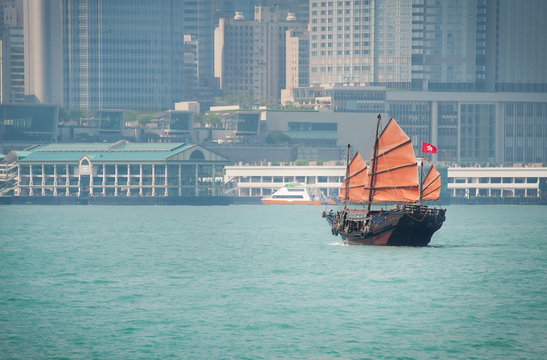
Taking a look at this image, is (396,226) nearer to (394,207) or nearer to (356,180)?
(394,207)

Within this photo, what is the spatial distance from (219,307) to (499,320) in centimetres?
1405

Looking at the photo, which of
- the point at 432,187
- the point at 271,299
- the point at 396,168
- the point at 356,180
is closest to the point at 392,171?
the point at 396,168

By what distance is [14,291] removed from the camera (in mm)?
63281

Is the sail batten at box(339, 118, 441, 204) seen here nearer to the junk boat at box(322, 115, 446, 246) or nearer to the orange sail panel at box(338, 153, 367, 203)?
the junk boat at box(322, 115, 446, 246)

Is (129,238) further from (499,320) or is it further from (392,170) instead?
(499,320)

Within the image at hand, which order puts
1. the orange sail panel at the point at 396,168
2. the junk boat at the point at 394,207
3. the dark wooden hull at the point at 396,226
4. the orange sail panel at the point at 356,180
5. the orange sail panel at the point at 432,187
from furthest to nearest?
the orange sail panel at the point at 432,187
the orange sail panel at the point at 356,180
the orange sail panel at the point at 396,168
the junk boat at the point at 394,207
the dark wooden hull at the point at 396,226

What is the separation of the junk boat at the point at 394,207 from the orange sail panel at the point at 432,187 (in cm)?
806

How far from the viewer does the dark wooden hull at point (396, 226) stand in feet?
283

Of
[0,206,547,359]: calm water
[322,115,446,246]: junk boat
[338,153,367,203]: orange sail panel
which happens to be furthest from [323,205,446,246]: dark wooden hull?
[338,153,367,203]: orange sail panel

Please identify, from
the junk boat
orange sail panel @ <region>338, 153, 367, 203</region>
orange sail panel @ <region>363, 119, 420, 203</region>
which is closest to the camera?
the junk boat

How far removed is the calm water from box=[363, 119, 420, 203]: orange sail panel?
17.6 feet

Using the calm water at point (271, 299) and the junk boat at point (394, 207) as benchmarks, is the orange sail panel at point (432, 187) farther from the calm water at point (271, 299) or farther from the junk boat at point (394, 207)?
the junk boat at point (394, 207)

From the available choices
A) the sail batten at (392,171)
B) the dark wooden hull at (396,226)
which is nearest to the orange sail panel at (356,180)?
the sail batten at (392,171)

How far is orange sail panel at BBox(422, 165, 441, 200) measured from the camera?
3984 inches
